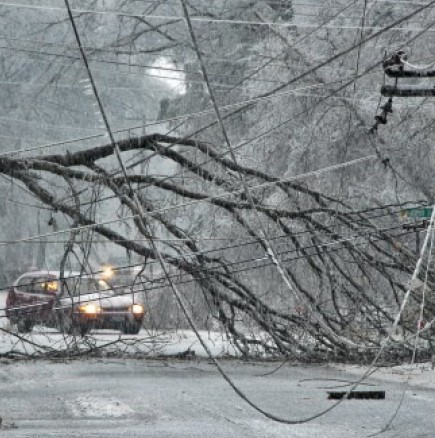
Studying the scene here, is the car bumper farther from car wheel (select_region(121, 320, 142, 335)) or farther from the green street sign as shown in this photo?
the green street sign

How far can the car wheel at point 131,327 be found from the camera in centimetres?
2389

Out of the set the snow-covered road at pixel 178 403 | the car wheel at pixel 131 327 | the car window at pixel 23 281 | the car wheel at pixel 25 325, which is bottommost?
the snow-covered road at pixel 178 403

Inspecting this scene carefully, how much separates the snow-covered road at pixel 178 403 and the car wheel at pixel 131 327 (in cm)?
605

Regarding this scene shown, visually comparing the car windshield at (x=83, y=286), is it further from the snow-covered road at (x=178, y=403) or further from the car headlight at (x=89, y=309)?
the snow-covered road at (x=178, y=403)

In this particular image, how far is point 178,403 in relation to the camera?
1251 centimetres

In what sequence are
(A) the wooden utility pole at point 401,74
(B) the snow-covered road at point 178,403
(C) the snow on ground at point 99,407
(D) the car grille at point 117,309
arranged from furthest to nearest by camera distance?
(D) the car grille at point 117,309
(A) the wooden utility pole at point 401,74
(C) the snow on ground at point 99,407
(B) the snow-covered road at point 178,403

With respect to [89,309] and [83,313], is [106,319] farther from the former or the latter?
[83,313]

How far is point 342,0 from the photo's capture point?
88.6 ft

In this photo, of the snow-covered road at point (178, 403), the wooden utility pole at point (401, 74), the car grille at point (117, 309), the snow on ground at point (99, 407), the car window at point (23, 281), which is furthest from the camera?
the car window at point (23, 281)

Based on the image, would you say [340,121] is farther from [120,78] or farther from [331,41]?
[120,78]

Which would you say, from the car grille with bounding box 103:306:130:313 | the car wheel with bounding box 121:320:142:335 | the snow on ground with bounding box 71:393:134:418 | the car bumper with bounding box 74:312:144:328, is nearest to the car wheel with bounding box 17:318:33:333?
the car bumper with bounding box 74:312:144:328

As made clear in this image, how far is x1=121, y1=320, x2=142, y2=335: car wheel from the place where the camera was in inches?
941

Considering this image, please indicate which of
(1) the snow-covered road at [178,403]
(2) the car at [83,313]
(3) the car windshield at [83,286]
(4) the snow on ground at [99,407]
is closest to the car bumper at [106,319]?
(2) the car at [83,313]

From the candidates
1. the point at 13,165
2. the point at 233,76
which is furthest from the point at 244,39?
the point at 13,165
